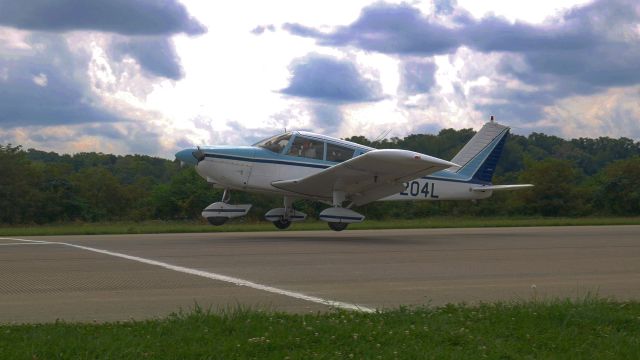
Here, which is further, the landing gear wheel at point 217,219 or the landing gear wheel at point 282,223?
the landing gear wheel at point 282,223

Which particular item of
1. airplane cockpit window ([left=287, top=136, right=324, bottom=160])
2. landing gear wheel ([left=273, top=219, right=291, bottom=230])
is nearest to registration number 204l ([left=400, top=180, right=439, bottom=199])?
airplane cockpit window ([left=287, top=136, right=324, bottom=160])

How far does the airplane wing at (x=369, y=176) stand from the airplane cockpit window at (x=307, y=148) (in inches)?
33.0

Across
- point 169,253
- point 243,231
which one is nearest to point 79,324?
point 169,253

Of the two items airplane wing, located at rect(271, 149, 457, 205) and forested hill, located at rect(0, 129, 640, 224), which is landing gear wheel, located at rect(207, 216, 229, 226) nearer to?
airplane wing, located at rect(271, 149, 457, 205)

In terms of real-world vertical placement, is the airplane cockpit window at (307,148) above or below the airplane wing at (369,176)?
above

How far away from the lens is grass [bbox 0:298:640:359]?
18.6ft

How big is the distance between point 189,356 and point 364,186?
45.2 feet

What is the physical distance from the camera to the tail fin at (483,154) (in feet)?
72.1

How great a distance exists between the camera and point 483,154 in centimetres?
2216

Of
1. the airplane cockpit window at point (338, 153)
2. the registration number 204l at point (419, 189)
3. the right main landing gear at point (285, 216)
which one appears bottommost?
the right main landing gear at point (285, 216)

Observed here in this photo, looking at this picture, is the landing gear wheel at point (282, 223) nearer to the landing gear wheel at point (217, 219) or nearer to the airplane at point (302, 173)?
the airplane at point (302, 173)

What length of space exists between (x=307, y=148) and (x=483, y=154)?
6009mm

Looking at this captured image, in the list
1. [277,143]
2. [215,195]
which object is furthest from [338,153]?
[215,195]

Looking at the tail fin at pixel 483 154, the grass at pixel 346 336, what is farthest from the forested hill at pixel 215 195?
the grass at pixel 346 336
